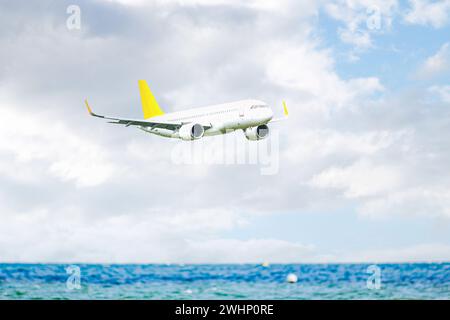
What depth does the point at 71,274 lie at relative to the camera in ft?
129

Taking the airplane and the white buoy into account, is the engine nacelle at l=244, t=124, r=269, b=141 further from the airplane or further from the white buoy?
the white buoy

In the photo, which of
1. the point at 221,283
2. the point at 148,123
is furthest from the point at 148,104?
the point at 221,283

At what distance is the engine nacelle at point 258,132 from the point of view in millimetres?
67188

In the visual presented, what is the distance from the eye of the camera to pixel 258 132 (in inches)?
2645

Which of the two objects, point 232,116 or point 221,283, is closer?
point 221,283

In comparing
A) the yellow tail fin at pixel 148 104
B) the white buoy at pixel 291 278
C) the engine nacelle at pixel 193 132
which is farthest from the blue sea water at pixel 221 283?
the yellow tail fin at pixel 148 104

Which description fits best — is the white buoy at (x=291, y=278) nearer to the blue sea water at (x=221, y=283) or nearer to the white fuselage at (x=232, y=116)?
the blue sea water at (x=221, y=283)

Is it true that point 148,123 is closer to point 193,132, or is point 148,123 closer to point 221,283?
point 193,132

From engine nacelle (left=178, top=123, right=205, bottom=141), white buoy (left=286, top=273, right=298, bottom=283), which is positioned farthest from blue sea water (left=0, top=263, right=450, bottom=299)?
engine nacelle (left=178, top=123, right=205, bottom=141)

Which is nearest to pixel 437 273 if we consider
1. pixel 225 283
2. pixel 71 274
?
pixel 225 283

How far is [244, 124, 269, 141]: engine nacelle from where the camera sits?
6719 centimetres

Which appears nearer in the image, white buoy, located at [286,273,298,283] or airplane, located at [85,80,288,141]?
white buoy, located at [286,273,298,283]

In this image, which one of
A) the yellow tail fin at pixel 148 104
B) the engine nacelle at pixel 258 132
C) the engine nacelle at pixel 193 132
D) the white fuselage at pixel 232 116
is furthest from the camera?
the yellow tail fin at pixel 148 104
